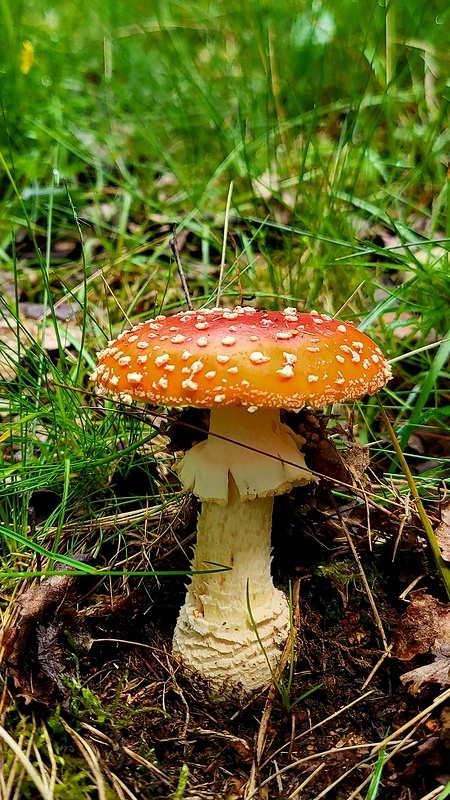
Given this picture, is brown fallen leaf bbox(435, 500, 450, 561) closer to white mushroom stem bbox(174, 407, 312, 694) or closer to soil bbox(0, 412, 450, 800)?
soil bbox(0, 412, 450, 800)

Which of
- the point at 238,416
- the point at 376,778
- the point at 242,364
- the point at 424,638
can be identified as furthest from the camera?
the point at 238,416

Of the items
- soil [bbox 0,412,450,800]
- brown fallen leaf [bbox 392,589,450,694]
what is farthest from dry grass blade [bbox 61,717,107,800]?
brown fallen leaf [bbox 392,589,450,694]

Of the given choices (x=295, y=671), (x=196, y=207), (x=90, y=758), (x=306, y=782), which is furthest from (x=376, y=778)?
(x=196, y=207)

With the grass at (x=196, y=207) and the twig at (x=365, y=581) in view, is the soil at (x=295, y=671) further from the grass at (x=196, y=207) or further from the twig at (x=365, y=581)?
the grass at (x=196, y=207)

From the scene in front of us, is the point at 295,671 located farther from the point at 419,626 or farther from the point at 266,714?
the point at 419,626

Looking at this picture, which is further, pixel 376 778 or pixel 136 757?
pixel 136 757

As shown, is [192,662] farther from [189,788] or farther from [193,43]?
[193,43]

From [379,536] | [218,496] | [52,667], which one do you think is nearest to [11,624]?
[52,667]
